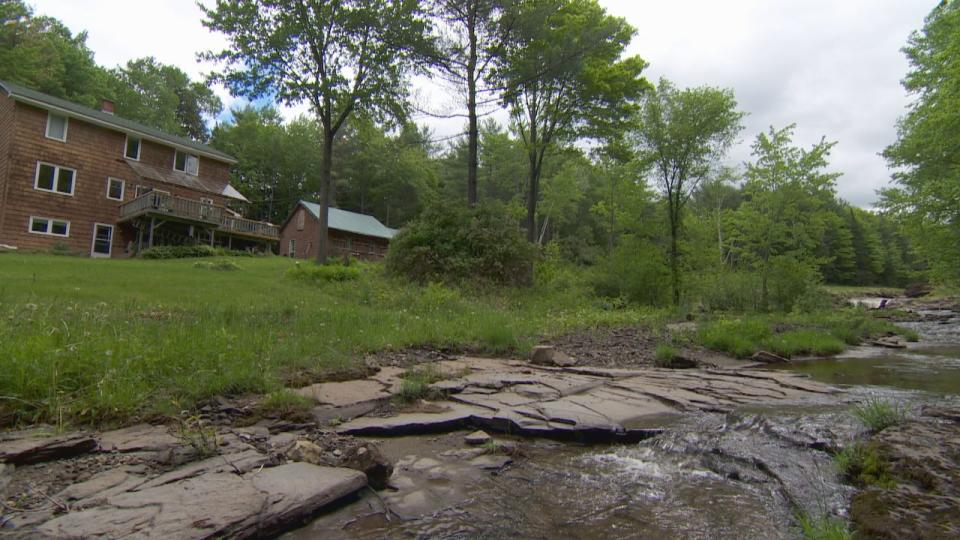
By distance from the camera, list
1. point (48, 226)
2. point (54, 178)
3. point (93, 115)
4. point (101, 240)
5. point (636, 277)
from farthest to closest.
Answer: point (101, 240) < point (93, 115) < point (54, 178) < point (48, 226) < point (636, 277)

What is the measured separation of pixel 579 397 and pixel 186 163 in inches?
1364

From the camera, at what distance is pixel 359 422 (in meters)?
3.71

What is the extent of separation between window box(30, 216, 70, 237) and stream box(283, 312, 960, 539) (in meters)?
30.0

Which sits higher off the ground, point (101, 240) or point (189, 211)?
point (189, 211)

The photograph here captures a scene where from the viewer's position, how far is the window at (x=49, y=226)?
23.8 metres

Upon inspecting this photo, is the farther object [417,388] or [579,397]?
[579,397]

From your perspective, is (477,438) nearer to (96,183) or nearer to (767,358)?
(767,358)

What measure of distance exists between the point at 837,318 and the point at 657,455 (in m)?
15.6

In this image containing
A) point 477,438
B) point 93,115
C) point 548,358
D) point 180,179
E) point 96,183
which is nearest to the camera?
point 477,438

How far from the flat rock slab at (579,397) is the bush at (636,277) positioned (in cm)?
1004

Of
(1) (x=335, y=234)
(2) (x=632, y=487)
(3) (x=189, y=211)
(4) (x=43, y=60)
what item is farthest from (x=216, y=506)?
(4) (x=43, y=60)

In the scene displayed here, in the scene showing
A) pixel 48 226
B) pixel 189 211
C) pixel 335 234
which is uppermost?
pixel 335 234

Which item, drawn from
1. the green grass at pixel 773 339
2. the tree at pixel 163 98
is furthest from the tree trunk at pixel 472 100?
the tree at pixel 163 98

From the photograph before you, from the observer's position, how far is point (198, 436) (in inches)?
117
